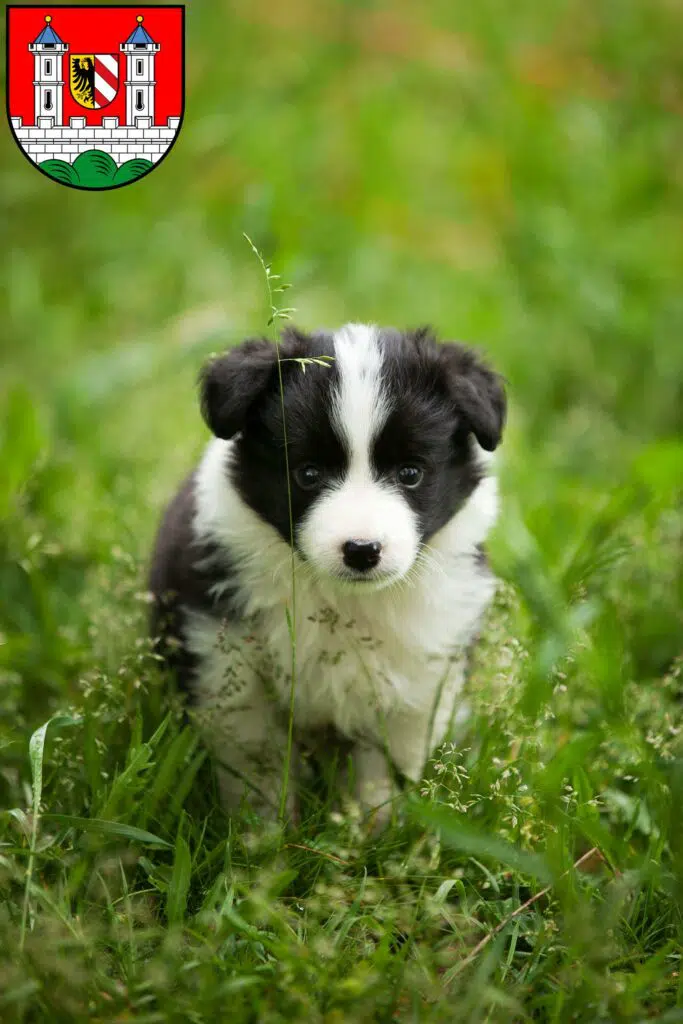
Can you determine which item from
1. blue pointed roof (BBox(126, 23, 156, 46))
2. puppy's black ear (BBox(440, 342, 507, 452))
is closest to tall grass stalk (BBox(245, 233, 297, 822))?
puppy's black ear (BBox(440, 342, 507, 452))

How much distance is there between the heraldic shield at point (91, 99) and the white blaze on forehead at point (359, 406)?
3.15 feet

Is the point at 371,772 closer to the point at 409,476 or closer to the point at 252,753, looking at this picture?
the point at 252,753

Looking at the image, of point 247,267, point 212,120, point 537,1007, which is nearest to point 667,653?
point 537,1007

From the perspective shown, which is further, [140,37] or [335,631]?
[140,37]

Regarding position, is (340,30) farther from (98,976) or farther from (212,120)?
(98,976)

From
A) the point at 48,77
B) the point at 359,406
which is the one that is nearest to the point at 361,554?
the point at 359,406

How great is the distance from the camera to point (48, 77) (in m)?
3.05

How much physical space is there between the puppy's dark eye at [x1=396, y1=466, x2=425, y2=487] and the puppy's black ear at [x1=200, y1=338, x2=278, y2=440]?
1.33 feet

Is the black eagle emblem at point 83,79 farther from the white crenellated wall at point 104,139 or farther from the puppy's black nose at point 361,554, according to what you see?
the puppy's black nose at point 361,554

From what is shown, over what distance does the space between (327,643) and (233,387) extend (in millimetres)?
718

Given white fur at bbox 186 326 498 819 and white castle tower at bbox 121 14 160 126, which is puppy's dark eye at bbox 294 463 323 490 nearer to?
white fur at bbox 186 326 498 819

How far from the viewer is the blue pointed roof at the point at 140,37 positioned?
10.1 feet

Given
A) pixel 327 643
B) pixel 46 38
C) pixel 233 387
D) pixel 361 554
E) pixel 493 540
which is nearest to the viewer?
pixel 361 554

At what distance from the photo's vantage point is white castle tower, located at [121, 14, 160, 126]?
9.91ft
